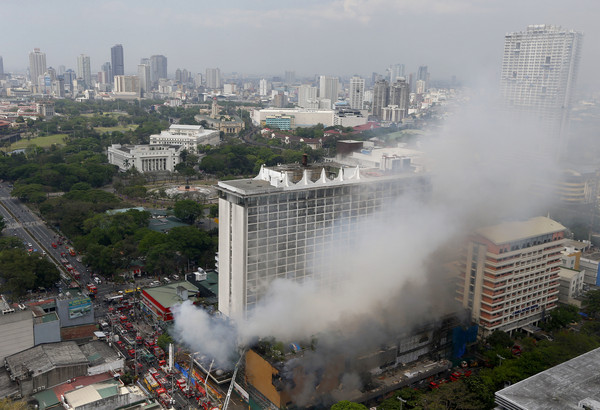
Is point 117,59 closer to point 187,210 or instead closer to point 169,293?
point 187,210

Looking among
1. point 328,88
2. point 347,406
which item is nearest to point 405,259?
point 347,406

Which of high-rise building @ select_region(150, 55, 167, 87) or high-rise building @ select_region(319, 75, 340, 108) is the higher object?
high-rise building @ select_region(150, 55, 167, 87)

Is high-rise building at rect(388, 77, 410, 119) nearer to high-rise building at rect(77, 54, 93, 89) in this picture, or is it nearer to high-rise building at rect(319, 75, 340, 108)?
high-rise building at rect(319, 75, 340, 108)

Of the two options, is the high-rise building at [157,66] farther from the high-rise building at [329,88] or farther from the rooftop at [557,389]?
the rooftop at [557,389]

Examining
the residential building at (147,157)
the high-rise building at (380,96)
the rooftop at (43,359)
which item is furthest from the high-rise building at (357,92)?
the rooftop at (43,359)

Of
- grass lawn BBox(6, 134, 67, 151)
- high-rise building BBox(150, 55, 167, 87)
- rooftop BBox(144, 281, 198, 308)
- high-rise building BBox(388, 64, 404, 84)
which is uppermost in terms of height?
high-rise building BBox(150, 55, 167, 87)

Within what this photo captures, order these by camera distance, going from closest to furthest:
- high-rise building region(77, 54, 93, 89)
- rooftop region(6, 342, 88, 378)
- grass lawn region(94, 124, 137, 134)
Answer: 1. rooftop region(6, 342, 88, 378)
2. grass lawn region(94, 124, 137, 134)
3. high-rise building region(77, 54, 93, 89)

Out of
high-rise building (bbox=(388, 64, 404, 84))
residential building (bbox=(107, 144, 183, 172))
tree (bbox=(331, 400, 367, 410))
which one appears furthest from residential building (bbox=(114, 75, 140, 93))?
tree (bbox=(331, 400, 367, 410))
